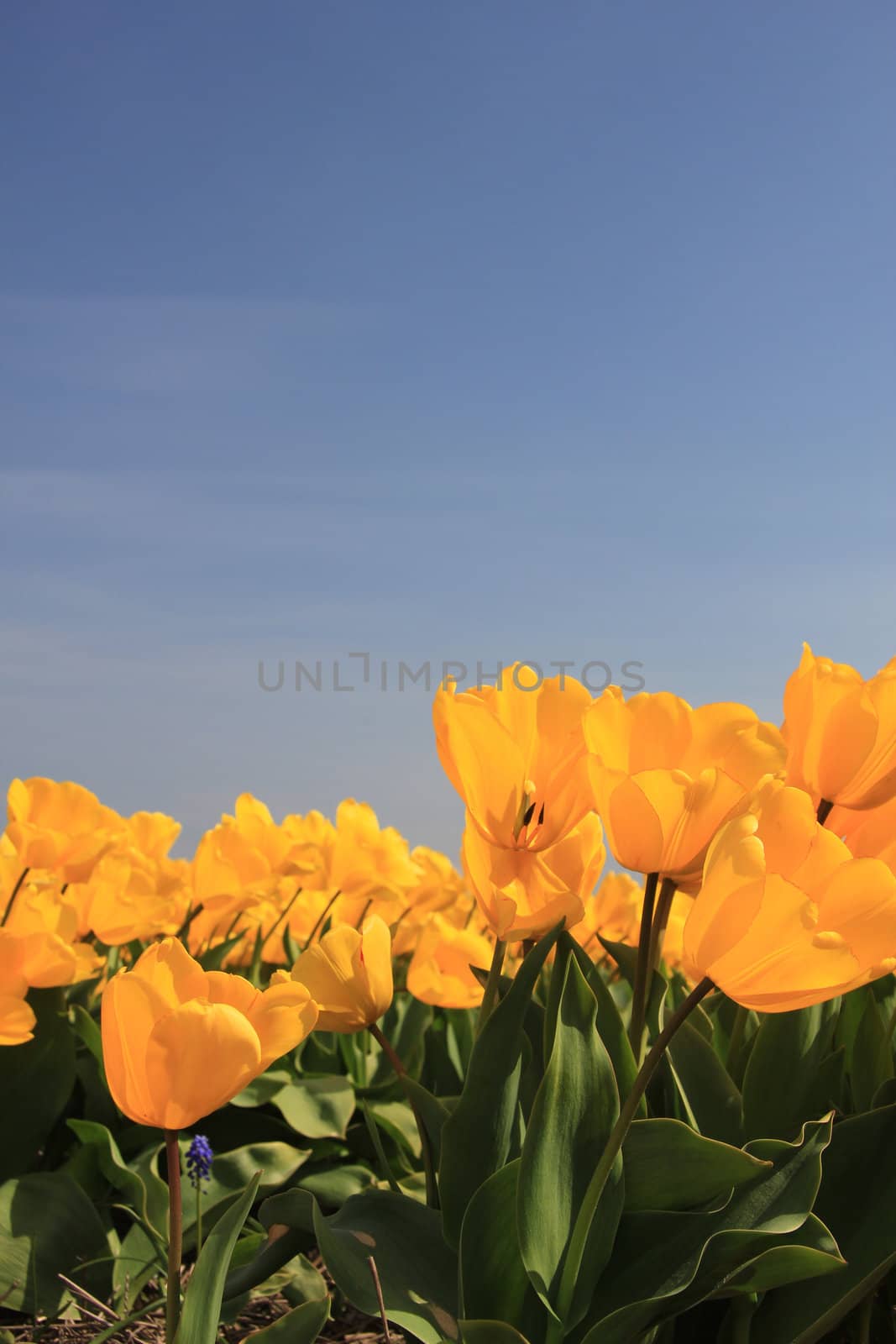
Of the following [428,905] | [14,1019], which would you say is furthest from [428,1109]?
[428,905]

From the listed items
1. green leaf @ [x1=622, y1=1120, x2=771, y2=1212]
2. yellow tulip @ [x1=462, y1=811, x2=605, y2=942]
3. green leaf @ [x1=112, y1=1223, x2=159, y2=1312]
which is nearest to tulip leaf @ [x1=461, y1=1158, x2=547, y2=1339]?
green leaf @ [x1=622, y1=1120, x2=771, y2=1212]

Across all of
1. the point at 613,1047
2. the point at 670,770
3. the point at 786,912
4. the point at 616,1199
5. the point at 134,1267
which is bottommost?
the point at 134,1267

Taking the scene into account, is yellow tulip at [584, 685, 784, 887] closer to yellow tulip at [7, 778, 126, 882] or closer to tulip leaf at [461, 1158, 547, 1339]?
tulip leaf at [461, 1158, 547, 1339]

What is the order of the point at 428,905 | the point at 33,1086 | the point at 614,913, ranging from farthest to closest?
the point at 428,905
the point at 614,913
the point at 33,1086

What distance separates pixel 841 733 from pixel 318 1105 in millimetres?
1700

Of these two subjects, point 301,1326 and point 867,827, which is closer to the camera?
point 301,1326

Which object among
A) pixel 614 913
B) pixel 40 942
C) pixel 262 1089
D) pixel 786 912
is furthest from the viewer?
pixel 614 913

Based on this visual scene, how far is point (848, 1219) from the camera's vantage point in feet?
4.68

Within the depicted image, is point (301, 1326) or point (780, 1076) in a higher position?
point (780, 1076)

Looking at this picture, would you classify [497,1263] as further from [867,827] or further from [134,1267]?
[134,1267]

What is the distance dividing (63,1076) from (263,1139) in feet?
1.85

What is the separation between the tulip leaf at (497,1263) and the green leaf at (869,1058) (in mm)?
615

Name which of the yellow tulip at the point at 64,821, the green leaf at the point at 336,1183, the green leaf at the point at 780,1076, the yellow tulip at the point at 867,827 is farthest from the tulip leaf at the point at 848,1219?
the yellow tulip at the point at 64,821

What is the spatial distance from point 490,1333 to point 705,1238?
0.26 metres
